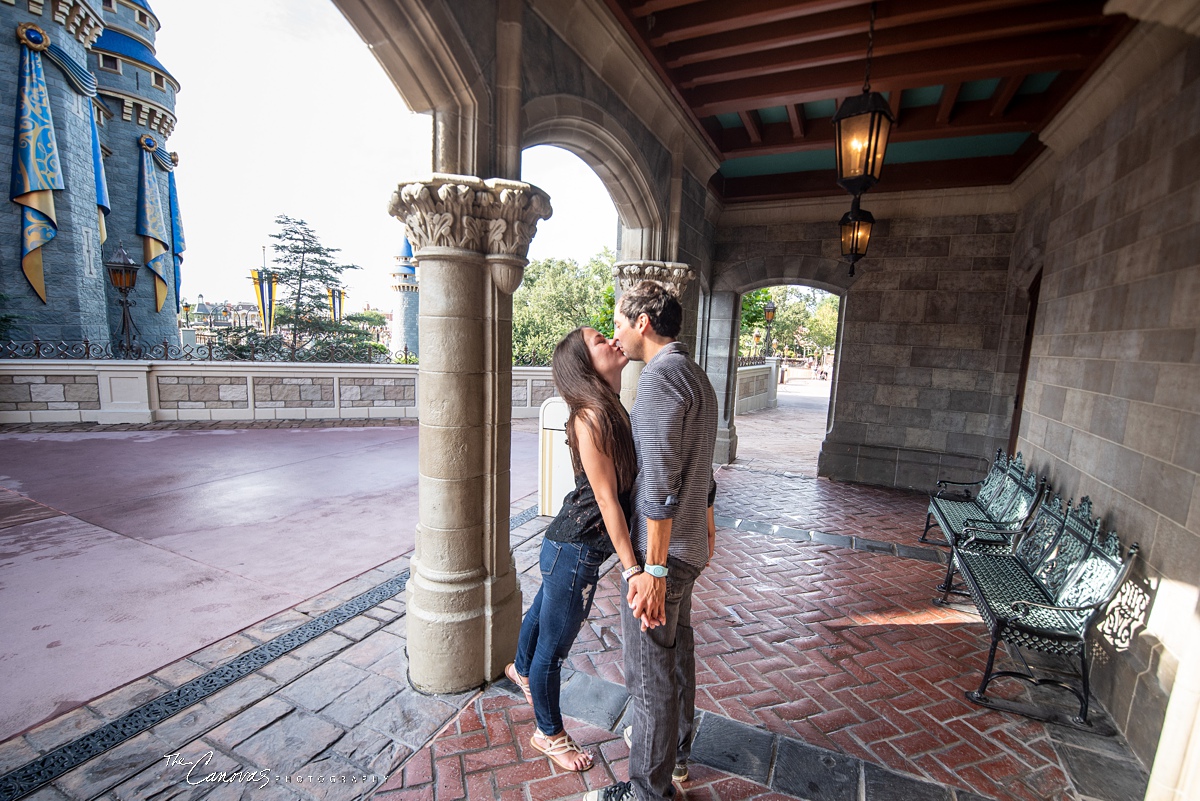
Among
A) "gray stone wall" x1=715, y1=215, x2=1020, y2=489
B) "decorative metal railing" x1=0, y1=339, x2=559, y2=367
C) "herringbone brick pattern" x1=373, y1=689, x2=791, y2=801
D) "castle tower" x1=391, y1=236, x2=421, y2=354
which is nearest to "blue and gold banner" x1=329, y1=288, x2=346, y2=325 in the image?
"castle tower" x1=391, y1=236, x2=421, y2=354

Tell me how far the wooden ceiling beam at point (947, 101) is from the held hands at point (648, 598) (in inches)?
203

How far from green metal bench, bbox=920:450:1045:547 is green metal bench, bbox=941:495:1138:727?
0.32 meters

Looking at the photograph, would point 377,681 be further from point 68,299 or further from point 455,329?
point 68,299

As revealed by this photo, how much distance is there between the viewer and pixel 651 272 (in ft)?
15.9

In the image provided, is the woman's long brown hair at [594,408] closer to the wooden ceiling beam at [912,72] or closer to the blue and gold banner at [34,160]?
the wooden ceiling beam at [912,72]

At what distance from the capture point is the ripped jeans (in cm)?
191

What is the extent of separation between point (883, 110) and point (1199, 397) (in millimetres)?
2275

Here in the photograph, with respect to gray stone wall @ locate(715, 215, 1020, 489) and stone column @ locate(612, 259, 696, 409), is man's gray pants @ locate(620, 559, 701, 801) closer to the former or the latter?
stone column @ locate(612, 259, 696, 409)

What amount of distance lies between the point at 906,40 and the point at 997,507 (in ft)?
12.6

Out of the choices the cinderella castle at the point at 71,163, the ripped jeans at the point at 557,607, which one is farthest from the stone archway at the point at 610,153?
the cinderella castle at the point at 71,163

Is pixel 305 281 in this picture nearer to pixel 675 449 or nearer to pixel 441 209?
pixel 441 209

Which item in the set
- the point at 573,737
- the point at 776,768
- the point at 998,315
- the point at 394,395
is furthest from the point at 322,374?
the point at 998,315

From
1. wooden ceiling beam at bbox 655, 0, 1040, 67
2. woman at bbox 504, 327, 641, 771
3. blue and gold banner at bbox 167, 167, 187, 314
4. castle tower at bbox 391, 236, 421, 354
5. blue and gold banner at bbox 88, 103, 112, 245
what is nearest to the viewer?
woman at bbox 504, 327, 641, 771

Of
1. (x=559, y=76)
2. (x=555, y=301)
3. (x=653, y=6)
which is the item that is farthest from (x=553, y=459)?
(x=555, y=301)
